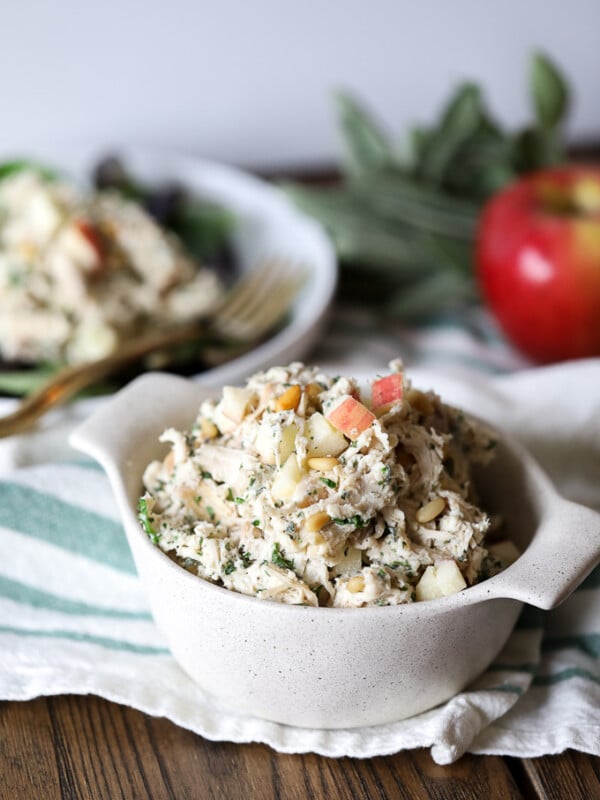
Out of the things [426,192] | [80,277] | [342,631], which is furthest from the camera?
[426,192]

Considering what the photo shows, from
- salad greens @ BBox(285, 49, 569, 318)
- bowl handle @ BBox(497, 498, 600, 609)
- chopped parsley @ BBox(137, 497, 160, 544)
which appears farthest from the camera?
salad greens @ BBox(285, 49, 569, 318)

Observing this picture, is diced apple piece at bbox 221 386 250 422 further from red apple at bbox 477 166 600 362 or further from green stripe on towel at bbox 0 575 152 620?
red apple at bbox 477 166 600 362

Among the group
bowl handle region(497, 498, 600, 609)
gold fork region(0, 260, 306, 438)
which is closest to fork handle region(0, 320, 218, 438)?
gold fork region(0, 260, 306, 438)

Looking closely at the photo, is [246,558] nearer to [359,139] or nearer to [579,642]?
[579,642]

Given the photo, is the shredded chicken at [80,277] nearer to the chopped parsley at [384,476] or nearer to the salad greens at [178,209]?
the salad greens at [178,209]

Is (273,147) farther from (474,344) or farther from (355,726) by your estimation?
(355,726)

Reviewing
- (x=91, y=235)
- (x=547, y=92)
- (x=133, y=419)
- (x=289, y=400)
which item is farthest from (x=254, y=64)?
(x=289, y=400)
